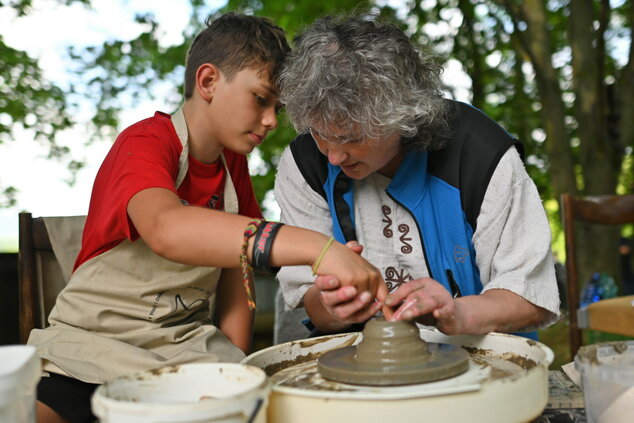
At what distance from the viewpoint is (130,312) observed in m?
1.67

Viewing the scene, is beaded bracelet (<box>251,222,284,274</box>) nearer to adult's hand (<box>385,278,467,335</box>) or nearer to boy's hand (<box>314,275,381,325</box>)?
boy's hand (<box>314,275,381,325</box>)

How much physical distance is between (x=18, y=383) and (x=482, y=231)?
1250mm

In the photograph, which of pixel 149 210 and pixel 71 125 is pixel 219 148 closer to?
pixel 149 210

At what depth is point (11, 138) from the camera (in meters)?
4.64

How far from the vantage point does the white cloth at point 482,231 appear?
159 centimetres

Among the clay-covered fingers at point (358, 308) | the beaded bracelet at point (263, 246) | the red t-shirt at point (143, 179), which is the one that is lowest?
the clay-covered fingers at point (358, 308)

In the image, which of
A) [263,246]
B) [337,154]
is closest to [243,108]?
[337,154]

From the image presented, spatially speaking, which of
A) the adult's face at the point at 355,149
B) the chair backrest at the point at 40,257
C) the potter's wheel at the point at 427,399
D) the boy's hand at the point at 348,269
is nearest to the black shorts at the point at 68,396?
the chair backrest at the point at 40,257

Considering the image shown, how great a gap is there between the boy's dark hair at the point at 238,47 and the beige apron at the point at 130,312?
0.29 meters

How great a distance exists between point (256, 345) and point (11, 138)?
92.3 inches

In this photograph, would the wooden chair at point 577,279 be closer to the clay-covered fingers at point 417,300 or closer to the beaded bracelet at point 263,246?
the clay-covered fingers at point 417,300

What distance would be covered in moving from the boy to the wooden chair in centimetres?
164

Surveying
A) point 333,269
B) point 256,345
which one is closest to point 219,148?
point 333,269

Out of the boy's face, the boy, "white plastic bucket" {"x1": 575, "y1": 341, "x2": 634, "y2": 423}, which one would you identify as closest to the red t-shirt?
the boy
